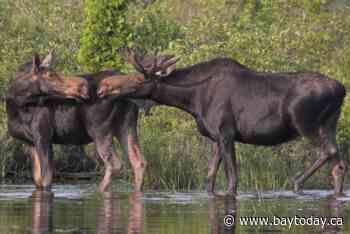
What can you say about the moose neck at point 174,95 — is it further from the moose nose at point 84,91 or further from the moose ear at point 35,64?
the moose ear at point 35,64

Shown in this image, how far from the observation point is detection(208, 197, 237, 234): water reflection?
13.9 metres

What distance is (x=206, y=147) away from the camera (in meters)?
23.4

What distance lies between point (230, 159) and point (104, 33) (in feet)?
54.3

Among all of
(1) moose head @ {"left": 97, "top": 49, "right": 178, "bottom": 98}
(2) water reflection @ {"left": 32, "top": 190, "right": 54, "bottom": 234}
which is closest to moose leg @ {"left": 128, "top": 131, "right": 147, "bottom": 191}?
(1) moose head @ {"left": 97, "top": 49, "right": 178, "bottom": 98}

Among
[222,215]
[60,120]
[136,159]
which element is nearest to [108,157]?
[136,159]

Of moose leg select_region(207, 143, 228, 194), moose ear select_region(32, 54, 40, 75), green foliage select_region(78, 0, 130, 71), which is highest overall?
green foliage select_region(78, 0, 130, 71)

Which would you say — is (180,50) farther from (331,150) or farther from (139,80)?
(331,150)

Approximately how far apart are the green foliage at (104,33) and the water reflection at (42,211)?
14.4 m

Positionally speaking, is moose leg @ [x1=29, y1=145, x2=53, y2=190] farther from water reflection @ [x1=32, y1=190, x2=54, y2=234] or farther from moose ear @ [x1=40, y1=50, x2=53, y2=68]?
moose ear @ [x1=40, y1=50, x2=53, y2=68]

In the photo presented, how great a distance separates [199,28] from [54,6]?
1429cm

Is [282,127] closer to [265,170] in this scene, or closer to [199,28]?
[265,170]

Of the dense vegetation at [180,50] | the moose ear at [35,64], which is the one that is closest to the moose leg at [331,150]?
the dense vegetation at [180,50]

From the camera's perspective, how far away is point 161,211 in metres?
16.4

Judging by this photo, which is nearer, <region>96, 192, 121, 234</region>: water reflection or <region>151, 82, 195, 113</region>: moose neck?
<region>96, 192, 121, 234</region>: water reflection
